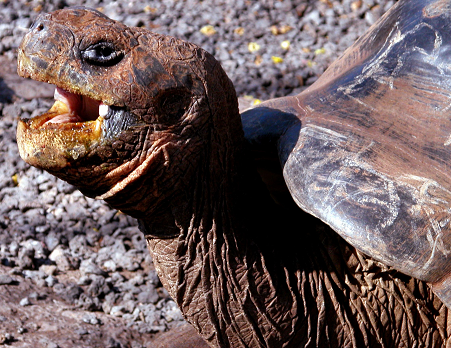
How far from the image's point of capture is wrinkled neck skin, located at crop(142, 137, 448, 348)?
7.86 ft

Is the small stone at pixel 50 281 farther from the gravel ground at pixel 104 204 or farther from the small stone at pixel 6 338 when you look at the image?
the small stone at pixel 6 338

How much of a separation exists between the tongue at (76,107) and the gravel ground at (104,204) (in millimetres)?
1422

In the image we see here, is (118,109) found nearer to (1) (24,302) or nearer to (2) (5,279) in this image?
(1) (24,302)

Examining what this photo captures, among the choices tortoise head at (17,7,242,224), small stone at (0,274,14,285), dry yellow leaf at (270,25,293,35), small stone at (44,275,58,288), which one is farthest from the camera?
dry yellow leaf at (270,25,293,35)

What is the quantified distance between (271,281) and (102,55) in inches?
42.8

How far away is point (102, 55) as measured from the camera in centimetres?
207

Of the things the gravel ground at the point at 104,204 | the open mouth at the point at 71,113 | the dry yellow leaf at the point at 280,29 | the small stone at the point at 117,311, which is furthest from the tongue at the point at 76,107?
the dry yellow leaf at the point at 280,29

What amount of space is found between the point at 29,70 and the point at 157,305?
2046 millimetres

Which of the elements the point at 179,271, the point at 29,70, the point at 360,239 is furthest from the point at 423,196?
the point at 29,70

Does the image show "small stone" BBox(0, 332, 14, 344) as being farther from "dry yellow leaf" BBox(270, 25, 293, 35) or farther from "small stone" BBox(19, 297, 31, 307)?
"dry yellow leaf" BBox(270, 25, 293, 35)

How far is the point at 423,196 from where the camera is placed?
2.17m

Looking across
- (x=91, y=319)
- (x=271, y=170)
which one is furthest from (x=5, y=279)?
(x=271, y=170)

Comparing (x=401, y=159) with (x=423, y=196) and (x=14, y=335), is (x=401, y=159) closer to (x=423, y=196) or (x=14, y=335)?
(x=423, y=196)

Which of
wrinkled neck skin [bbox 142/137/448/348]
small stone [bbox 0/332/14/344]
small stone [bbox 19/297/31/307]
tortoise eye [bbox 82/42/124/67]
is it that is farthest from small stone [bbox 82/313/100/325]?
tortoise eye [bbox 82/42/124/67]
